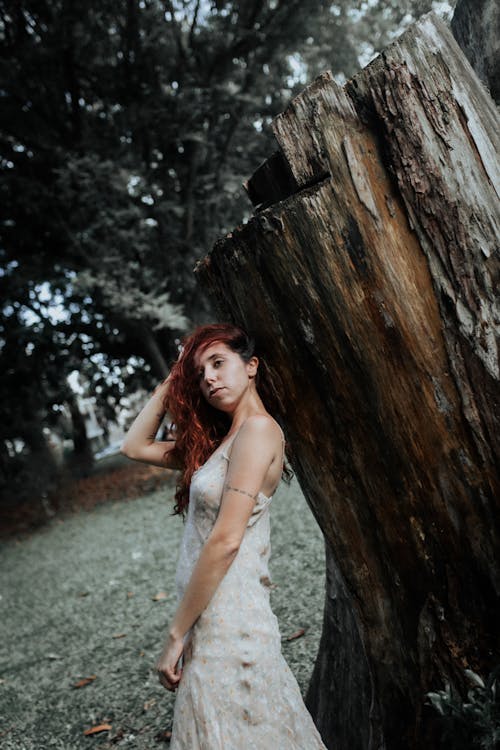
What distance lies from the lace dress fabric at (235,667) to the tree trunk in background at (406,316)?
1.24ft

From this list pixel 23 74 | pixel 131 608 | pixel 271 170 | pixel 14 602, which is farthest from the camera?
pixel 23 74

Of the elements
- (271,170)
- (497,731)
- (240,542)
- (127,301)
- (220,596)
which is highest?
(127,301)

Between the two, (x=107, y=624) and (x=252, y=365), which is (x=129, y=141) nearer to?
(x=107, y=624)

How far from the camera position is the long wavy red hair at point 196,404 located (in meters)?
2.21

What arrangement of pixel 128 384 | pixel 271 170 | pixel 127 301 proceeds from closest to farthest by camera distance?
pixel 271 170 → pixel 127 301 → pixel 128 384

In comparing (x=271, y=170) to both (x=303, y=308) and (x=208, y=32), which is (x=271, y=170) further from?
(x=208, y=32)

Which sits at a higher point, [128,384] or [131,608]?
[128,384]

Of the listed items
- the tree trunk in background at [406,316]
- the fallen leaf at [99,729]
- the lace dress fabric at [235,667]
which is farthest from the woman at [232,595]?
the fallen leaf at [99,729]

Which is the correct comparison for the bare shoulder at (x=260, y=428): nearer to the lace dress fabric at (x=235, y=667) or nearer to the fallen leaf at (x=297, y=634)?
the lace dress fabric at (x=235, y=667)

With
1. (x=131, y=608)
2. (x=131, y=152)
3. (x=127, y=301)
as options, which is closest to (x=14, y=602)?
(x=131, y=608)

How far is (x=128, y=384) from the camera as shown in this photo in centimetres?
1593

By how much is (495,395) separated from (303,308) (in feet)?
2.09

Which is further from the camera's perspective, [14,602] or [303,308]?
[14,602]

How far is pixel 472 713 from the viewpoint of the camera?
1.80 meters
